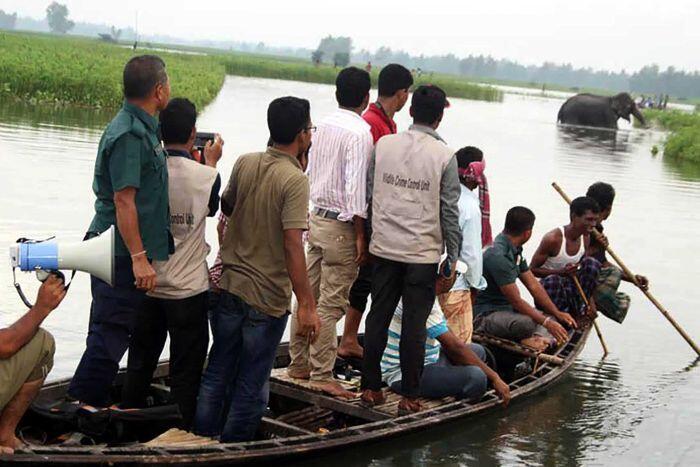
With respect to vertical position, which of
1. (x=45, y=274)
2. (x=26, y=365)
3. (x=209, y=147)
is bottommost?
Result: (x=26, y=365)

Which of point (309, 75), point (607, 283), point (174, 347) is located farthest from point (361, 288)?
point (309, 75)

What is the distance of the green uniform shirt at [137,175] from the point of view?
16.4ft

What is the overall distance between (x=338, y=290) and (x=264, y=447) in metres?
1.38

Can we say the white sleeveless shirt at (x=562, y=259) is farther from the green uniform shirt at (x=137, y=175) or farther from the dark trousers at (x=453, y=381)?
the green uniform shirt at (x=137, y=175)

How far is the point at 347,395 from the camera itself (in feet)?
21.4

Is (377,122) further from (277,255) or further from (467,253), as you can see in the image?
(277,255)

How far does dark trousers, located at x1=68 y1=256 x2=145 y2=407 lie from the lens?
5.25 metres

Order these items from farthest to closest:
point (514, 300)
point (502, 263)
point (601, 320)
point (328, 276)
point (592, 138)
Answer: point (592, 138) → point (601, 320) → point (514, 300) → point (502, 263) → point (328, 276)

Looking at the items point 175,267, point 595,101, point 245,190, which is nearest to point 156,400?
point 175,267

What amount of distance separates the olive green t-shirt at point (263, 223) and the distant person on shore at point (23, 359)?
957 millimetres

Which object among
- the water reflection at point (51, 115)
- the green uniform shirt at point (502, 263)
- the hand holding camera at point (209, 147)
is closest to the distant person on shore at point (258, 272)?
the hand holding camera at point (209, 147)

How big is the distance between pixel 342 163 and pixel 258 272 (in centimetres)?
126

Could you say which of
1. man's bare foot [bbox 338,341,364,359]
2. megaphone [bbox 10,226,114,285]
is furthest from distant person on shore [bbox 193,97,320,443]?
man's bare foot [bbox 338,341,364,359]

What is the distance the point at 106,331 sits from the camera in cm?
530
